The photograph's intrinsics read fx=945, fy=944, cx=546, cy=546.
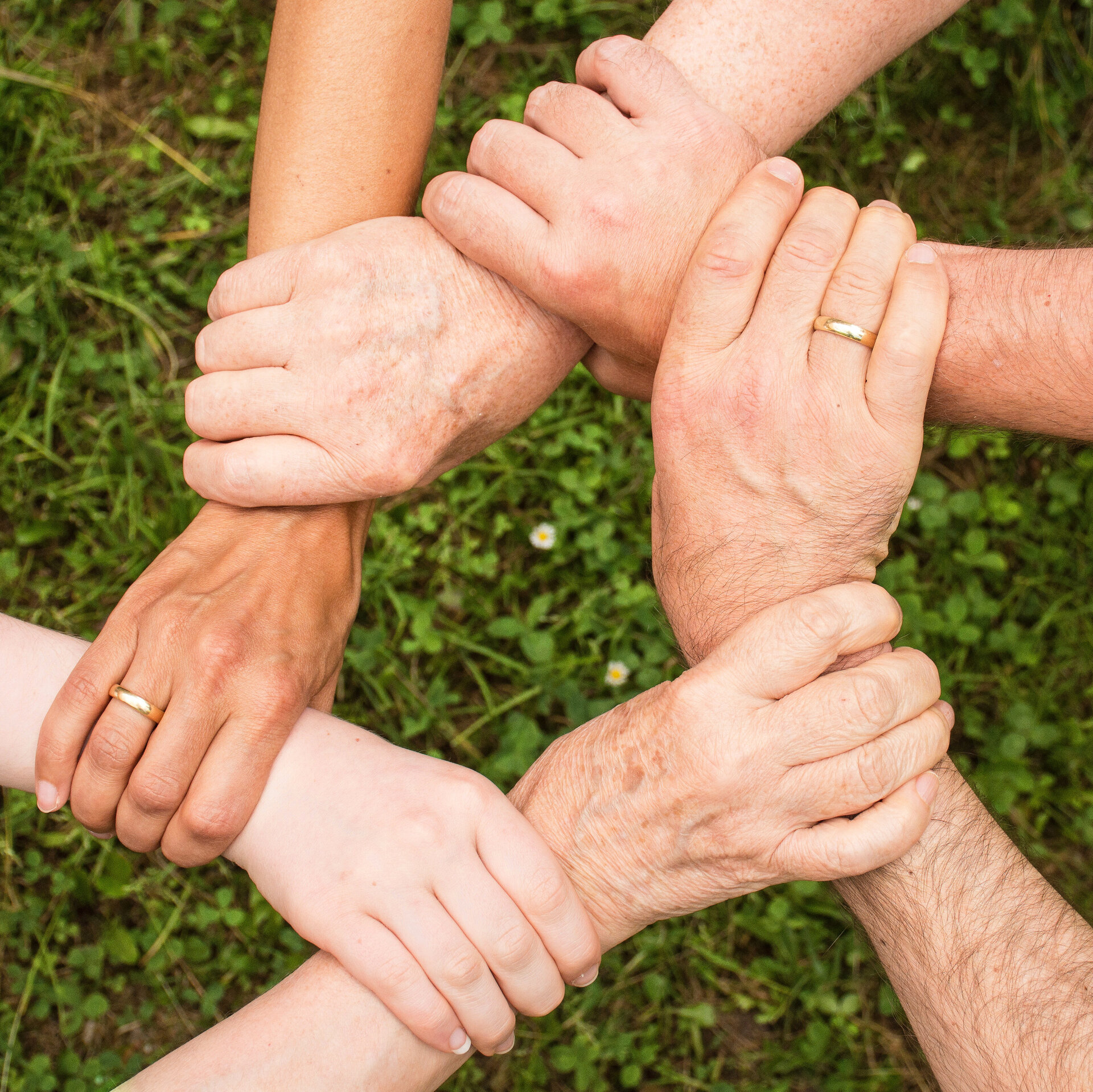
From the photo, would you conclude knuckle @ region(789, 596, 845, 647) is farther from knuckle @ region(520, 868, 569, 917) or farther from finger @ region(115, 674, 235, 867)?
finger @ region(115, 674, 235, 867)

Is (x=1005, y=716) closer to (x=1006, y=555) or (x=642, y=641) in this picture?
(x=1006, y=555)

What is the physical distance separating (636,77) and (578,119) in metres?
0.16

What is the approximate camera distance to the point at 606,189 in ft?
6.20

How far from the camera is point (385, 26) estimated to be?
2.08m

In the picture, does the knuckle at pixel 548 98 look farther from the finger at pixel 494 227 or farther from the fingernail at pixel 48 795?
the fingernail at pixel 48 795

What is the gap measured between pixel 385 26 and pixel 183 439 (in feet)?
5.54

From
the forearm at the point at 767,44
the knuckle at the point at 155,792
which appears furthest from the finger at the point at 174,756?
the forearm at the point at 767,44

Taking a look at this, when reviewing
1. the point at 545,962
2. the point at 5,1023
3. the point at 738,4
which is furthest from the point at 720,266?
the point at 5,1023

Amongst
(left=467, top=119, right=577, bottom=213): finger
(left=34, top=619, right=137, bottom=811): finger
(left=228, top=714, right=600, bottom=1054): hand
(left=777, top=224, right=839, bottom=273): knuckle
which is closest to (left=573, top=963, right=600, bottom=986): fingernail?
(left=228, top=714, right=600, bottom=1054): hand

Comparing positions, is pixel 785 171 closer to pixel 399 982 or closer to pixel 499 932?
pixel 499 932

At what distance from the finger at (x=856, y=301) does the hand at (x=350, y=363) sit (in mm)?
659

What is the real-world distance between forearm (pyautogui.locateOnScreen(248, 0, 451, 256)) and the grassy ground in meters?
1.18

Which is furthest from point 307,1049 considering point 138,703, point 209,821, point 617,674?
point 617,674

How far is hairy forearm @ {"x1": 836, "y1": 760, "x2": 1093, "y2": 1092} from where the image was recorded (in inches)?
60.9
